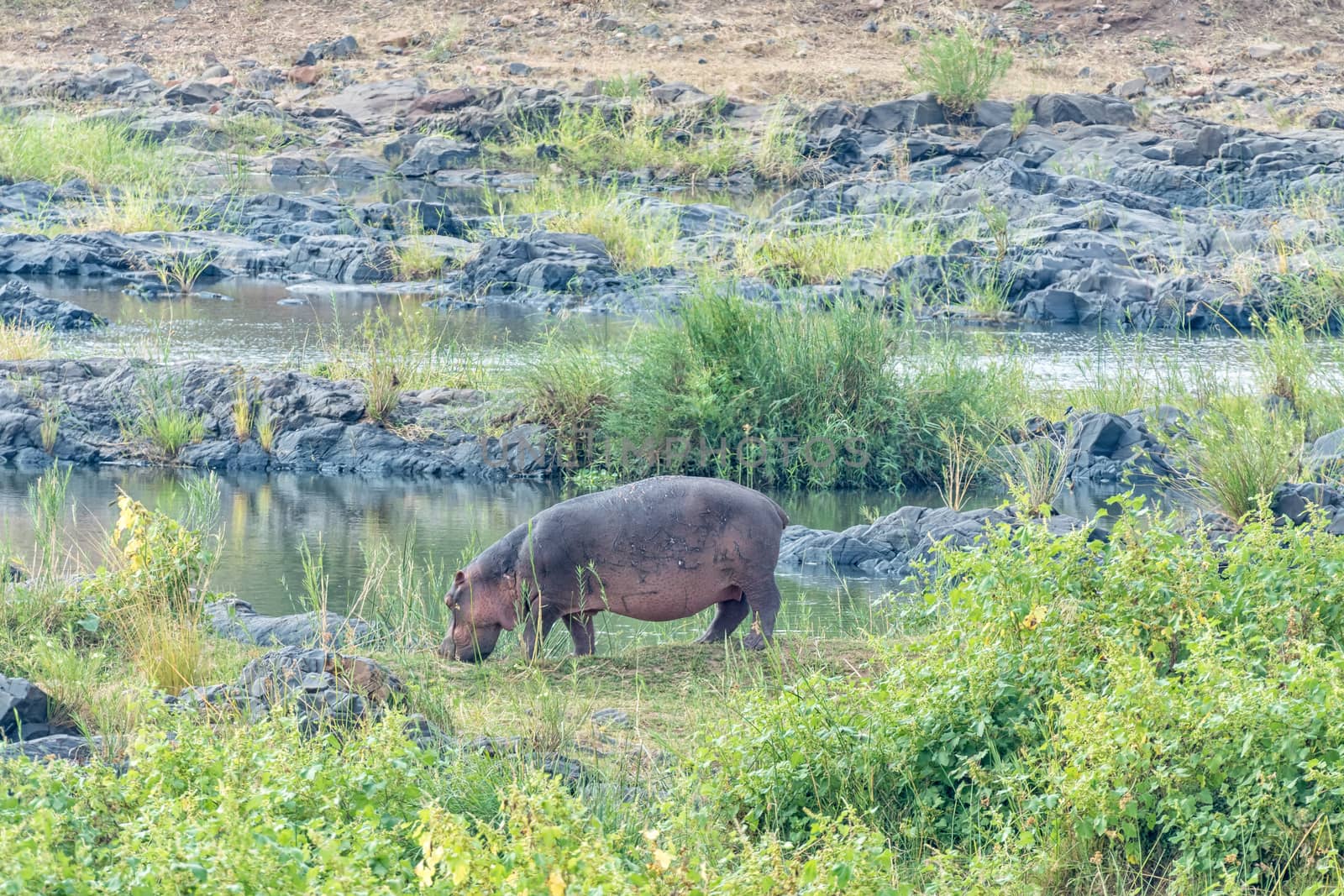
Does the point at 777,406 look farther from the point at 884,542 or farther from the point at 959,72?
the point at 959,72

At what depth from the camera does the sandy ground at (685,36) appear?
3484 cm

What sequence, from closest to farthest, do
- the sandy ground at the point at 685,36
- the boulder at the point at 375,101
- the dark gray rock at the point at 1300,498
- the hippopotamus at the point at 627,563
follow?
the hippopotamus at the point at 627,563, the dark gray rock at the point at 1300,498, the boulder at the point at 375,101, the sandy ground at the point at 685,36

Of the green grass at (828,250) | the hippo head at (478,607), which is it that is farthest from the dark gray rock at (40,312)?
the hippo head at (478,607)

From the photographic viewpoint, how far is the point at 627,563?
639cm

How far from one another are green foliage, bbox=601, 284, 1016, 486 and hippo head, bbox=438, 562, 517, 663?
5039 mm

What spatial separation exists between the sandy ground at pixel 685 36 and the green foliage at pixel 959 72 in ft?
9.73

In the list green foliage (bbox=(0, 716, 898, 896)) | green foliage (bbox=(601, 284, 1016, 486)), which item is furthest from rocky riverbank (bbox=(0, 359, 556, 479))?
green foliage (bbox=(0, 716, 898, 896))

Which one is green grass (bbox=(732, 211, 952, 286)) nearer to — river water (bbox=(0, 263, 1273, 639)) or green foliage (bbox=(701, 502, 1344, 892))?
river water (bbox=(0, 263, 1273, 639))

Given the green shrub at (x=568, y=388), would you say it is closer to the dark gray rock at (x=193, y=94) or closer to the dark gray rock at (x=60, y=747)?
the dark gray rock at (x=60, y=747)

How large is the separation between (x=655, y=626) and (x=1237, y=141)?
2065 centimetres

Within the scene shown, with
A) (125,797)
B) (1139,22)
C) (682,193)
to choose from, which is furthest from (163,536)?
(1139,22)

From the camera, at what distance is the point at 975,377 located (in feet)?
40.1

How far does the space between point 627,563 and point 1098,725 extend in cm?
255

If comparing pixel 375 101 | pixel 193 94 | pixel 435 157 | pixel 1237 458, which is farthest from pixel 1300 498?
pixel 193 94
